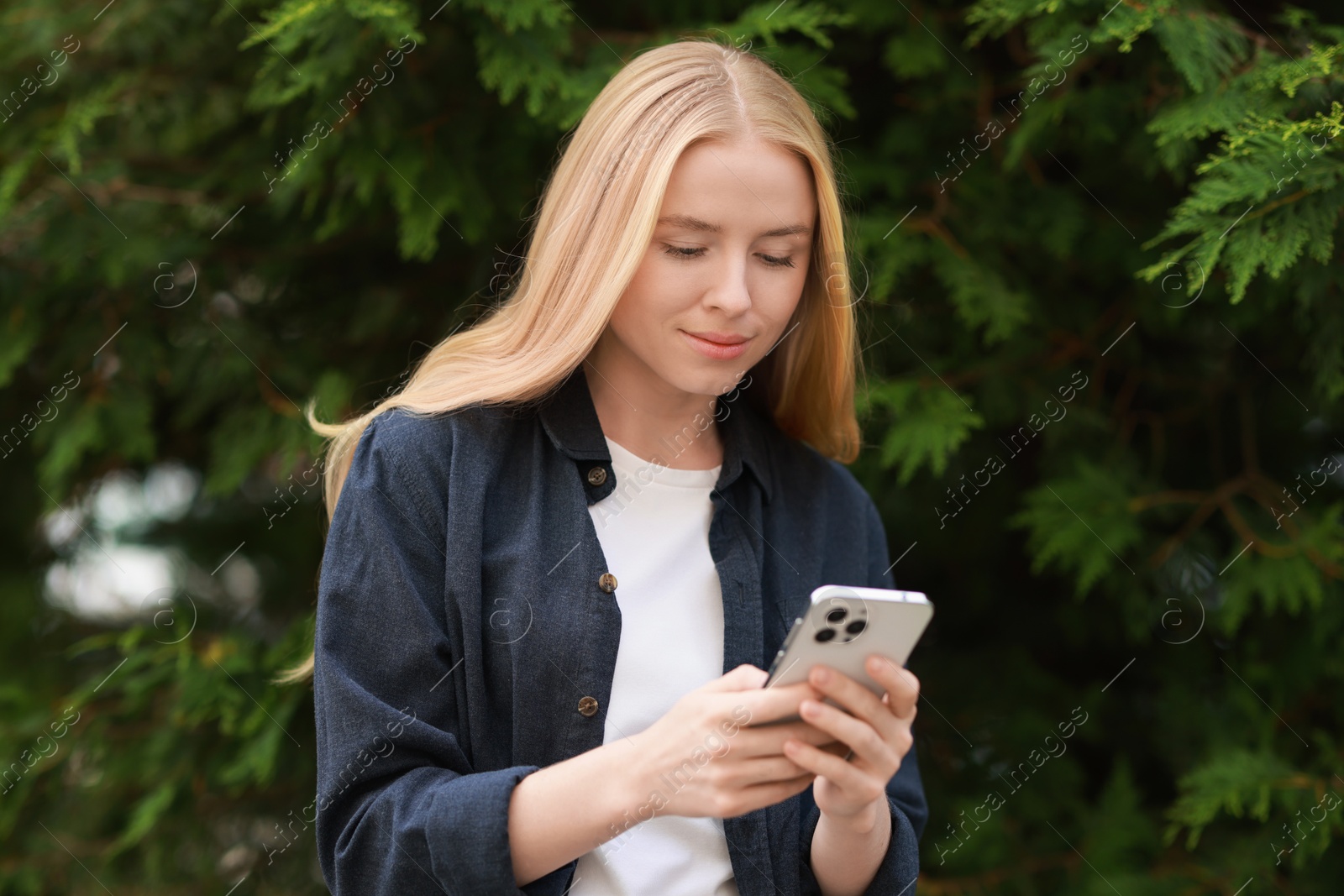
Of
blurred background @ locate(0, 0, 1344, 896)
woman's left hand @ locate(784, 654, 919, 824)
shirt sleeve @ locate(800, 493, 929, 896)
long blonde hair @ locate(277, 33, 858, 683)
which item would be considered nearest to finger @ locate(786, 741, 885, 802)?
woman's left hand @ locate(784, 654, 919, 824)

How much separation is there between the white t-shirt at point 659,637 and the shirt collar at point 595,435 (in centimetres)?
5

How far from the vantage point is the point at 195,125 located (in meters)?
3.18

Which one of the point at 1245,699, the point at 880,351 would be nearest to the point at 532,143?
the point at 880,351

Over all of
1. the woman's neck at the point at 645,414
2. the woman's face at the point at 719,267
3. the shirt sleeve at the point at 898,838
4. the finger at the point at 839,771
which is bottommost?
the shirt sleeve at the point at 898,838

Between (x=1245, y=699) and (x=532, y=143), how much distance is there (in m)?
2.18

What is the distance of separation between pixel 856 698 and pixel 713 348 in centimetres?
58

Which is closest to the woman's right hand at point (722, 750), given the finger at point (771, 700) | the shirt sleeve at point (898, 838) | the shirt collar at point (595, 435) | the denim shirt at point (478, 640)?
the finger at point (771, 700)

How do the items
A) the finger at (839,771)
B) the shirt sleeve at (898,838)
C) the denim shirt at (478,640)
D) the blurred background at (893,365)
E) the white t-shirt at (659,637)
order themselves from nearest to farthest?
the finger at (839,771), the denim shirt at (478,640), the white t-shirt at (659,637), the shirt sleeve at (898,838), the blurred background at (893,365)

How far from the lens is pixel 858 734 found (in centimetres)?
136

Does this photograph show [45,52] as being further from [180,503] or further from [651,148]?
[651,148]

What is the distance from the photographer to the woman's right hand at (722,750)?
1323 millimetres

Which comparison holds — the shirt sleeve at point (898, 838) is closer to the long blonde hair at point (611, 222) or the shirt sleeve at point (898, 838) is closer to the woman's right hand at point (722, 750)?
the woman's right hand at point (722, 750)

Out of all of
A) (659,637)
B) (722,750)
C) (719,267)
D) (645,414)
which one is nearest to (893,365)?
(645,414)

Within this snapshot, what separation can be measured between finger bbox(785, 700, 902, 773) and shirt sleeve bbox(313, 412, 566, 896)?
1.33 ft
